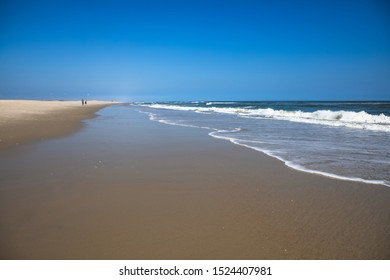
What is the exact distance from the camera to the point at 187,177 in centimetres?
533

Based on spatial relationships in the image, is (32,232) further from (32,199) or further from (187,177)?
(187,177)

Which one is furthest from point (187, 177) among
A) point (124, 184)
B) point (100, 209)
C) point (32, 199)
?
point (32, 199)

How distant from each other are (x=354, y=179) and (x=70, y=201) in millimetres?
5097

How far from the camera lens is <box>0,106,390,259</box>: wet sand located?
277 cm

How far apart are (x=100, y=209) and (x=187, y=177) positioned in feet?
6.60

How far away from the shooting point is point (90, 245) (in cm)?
281

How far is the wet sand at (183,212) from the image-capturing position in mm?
2766

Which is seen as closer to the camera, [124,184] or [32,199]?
[32,199]

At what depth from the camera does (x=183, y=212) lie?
3650mm

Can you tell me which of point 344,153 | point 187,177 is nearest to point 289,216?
point 187,177
